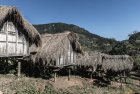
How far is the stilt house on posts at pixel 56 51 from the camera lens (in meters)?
25.8

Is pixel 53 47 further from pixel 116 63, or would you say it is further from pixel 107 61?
pixel 116 63

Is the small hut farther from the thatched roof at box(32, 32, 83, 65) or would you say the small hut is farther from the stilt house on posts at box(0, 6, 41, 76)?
the stilt house on posts at box(0, 6, 41, 76)

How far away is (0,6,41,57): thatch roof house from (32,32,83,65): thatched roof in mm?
1665

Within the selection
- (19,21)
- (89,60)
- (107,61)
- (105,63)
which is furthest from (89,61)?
(19,21)

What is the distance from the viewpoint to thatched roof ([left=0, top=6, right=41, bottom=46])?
21945 millimetres

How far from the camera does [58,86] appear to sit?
2514 cm

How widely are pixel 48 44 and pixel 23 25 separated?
416cm

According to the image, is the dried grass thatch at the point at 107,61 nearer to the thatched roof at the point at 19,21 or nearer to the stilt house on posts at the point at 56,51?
the stilt house on posts at the point at 56,51

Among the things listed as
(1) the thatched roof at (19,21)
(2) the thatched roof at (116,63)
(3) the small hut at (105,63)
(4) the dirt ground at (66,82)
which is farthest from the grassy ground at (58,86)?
(1) the thatched roof at (19,21)

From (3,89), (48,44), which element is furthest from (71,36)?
(3,89)

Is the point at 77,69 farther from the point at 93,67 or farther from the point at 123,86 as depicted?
the point at 123,86

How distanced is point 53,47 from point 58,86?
3.70 meters

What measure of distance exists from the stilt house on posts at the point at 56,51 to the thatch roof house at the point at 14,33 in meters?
1.72

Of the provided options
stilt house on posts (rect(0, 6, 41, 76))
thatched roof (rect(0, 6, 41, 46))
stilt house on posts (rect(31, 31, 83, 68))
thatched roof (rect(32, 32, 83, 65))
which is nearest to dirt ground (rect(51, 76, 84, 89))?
stilt house on posts (rect(31, 31, 83, 68))
